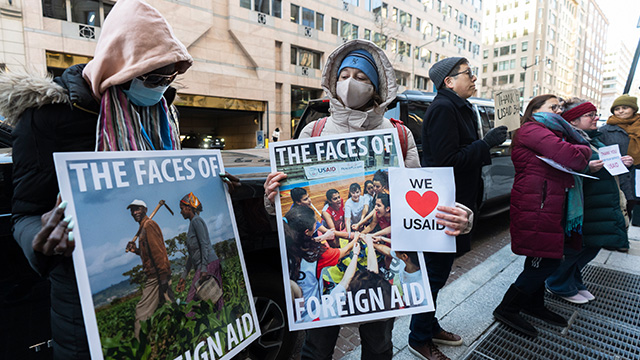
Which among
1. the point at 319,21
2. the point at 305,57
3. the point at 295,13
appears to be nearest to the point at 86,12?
the point at 295,13

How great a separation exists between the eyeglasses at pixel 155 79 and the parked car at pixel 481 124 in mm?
2593

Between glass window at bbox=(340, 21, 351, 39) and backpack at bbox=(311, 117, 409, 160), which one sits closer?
backpack at bbox=(311, 117, 409, 160)

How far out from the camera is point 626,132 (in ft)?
14.0

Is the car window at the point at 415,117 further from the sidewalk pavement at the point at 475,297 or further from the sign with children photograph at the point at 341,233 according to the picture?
the sign with children photograph at the point at 341,233

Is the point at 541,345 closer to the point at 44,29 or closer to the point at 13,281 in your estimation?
the point at 13,281

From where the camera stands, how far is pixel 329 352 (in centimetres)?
164

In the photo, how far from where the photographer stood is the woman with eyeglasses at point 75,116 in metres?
1.10

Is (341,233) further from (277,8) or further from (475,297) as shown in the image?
(277,8)

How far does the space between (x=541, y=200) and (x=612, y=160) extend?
4.52 feet

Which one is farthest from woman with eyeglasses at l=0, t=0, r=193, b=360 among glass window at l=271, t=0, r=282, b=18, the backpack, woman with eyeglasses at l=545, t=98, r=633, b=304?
glass window at l=271, t=0, r=282, b=18

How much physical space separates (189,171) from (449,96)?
6.13 ft

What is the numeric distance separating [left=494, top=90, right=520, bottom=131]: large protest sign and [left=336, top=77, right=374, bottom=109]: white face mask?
1.98m

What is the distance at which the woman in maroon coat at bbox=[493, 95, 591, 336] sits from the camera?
2488 mm

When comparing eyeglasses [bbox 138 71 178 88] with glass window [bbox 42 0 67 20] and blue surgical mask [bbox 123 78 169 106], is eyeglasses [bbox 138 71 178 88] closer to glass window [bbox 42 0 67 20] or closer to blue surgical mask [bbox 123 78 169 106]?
blue surgical mask [bbox 123 78 169 106]
